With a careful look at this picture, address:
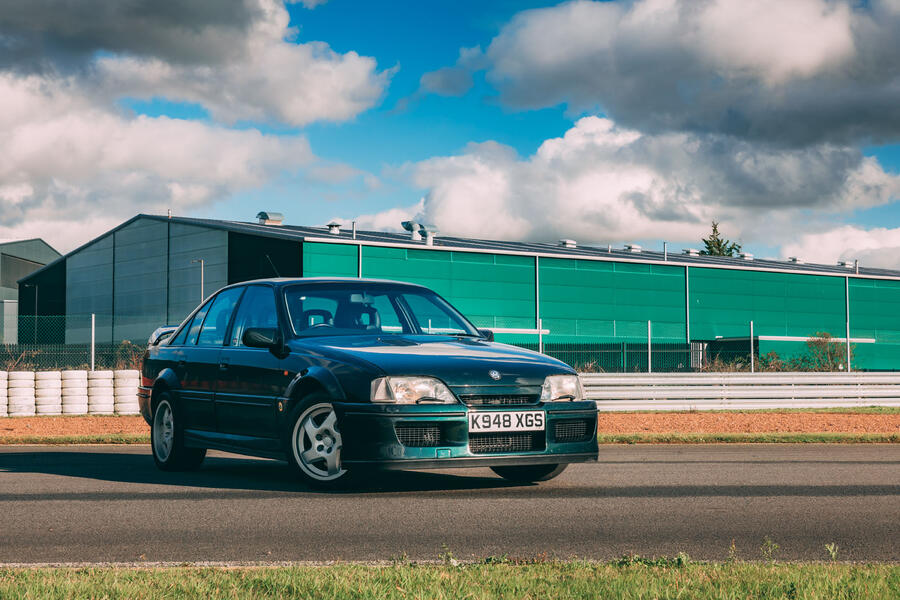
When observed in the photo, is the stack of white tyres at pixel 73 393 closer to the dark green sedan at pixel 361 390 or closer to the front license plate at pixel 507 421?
the dark green sedan at pixel 361 390

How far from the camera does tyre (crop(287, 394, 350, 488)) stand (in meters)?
7.73

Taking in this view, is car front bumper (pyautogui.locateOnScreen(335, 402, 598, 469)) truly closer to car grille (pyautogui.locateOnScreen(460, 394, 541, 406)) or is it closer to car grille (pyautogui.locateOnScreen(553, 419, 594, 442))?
car grille (pyautogui.locateOnScreen(460, 394, 541, 406))

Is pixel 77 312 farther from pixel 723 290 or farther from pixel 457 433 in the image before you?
pixel 457 433

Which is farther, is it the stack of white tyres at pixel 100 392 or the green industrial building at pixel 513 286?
the green industrial building at pixel 513 286

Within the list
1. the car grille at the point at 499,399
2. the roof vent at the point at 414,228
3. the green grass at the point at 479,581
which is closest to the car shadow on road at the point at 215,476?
the car grille at the point at 499,399

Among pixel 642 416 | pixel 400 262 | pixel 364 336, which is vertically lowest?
pixel 642 416

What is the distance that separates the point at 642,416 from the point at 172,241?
30996 mm

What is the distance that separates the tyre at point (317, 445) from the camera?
7.73 m

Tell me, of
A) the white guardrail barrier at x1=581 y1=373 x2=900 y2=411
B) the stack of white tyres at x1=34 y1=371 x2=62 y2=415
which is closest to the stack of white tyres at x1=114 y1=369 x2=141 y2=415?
the stack of white tyres at x1=34 y1=371 x2=62 y2=415

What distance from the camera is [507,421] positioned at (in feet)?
25.0

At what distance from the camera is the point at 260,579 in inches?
175

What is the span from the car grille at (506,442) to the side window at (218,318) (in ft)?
9.42

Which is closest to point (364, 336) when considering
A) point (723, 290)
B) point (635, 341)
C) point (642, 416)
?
point (642, 416)

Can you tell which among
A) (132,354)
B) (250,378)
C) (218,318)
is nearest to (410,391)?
(250,378)
